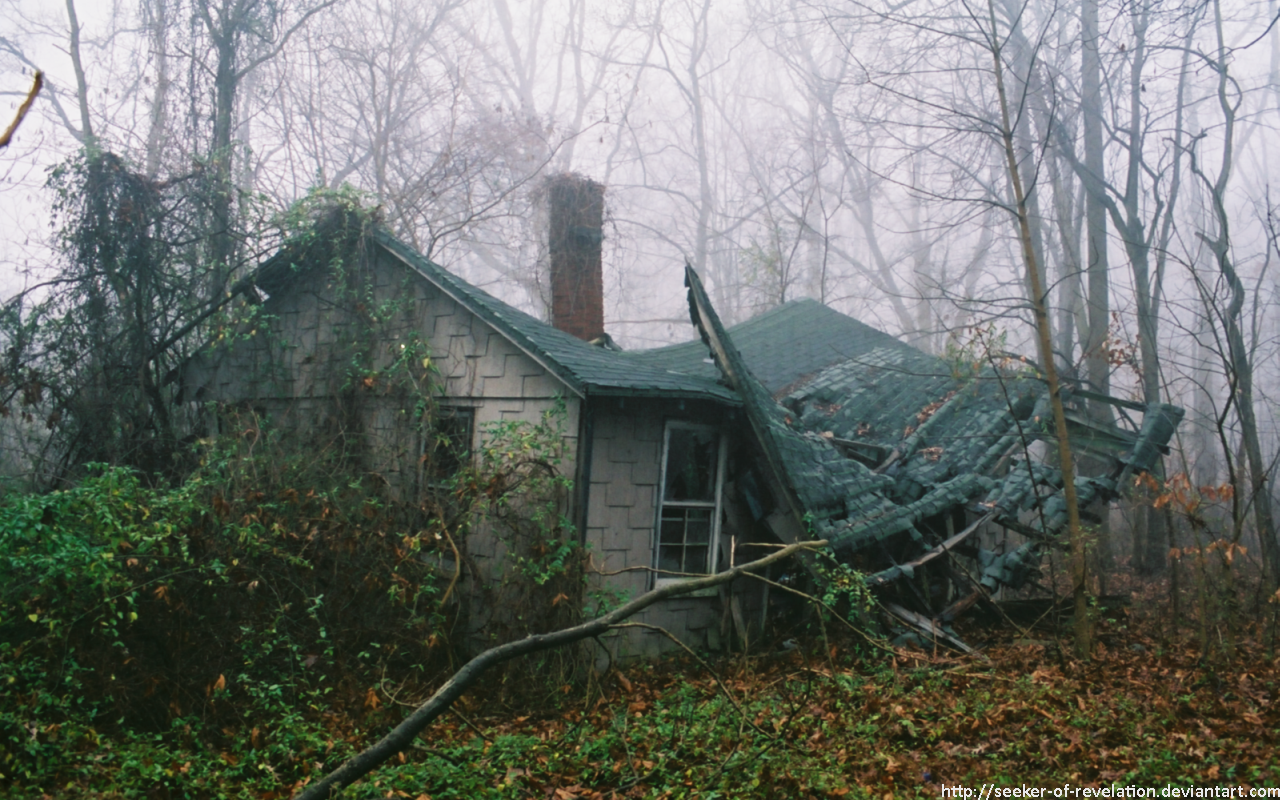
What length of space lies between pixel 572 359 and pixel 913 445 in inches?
212

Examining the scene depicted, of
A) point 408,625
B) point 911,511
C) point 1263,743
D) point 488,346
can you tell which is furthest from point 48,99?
point 1263,743

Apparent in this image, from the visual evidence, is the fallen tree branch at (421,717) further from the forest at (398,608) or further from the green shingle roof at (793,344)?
the green shingle roof at (793,344)

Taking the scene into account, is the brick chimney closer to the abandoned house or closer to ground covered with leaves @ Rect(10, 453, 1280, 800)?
the abandoned house

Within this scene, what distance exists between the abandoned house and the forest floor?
1.13m

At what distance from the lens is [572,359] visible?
8648 millimetres

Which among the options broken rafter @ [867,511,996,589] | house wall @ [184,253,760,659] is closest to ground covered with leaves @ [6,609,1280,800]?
broken rafter @ [867,511,996,589]

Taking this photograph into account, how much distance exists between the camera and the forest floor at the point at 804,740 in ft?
17.8

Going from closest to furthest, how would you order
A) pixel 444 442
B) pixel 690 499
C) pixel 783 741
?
pixel 783 741, pixel 444 442, pixel 690 499

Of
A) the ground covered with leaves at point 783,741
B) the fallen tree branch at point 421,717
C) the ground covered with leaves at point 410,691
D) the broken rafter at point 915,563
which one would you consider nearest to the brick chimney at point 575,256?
the ground covered with leaves at point 410,691

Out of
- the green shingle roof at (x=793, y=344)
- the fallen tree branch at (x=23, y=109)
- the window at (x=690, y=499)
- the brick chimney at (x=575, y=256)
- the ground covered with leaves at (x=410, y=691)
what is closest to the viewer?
the fallen tree branch at (x=23, y=109)

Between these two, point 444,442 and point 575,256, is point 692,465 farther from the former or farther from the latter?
point 575,256

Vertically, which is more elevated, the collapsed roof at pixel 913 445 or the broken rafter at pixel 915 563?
the collapsed roof at pixel 913 445

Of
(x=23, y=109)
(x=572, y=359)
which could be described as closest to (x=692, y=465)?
(x=572, y=359)

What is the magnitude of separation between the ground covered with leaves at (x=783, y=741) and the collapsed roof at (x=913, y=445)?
1.82 m
